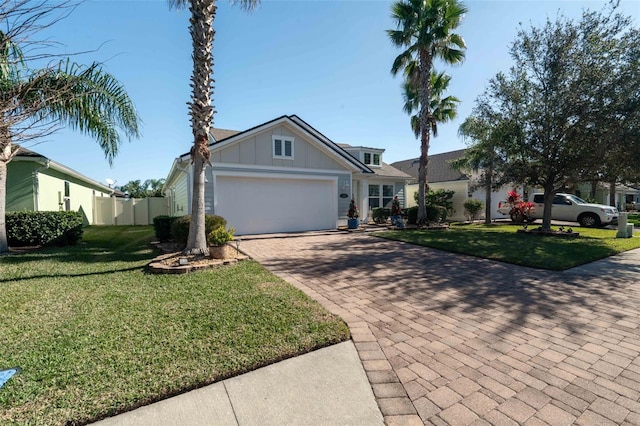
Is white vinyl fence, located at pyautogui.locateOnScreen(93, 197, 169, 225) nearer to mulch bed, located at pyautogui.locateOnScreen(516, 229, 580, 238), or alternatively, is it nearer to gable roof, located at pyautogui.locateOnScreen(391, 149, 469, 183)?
gable roof, located at pyautogui.locateOnScreen(391, 149, 469, 183)

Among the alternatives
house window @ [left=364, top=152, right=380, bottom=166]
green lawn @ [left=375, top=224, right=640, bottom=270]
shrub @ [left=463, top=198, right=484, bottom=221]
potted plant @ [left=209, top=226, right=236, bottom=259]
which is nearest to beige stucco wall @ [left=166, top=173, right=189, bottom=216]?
potted plant @ [left=209, top=226, right=236, bottom=259]

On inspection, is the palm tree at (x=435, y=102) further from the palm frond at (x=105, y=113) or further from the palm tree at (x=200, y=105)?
the palm frond at (x=105, y=113)

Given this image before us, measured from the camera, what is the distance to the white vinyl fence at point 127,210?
862 inches

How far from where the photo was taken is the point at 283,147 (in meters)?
13.0

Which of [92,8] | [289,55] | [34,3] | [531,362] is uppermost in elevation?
[289,55]

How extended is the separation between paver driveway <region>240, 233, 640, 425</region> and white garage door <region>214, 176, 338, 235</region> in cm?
592

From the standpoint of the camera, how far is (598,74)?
1011 cm

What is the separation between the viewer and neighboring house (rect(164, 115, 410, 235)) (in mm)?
11844

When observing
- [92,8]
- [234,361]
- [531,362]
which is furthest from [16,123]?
[531,362]

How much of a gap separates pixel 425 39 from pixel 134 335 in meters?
16.1

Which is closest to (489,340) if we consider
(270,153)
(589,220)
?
(270,153)

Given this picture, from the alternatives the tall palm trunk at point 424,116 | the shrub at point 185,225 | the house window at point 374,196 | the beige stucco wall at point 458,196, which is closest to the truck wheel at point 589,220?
the beige stucco wall at point 458,196

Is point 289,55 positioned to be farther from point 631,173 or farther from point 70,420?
point 631,173

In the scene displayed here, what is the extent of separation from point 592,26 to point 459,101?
23.3 ft
